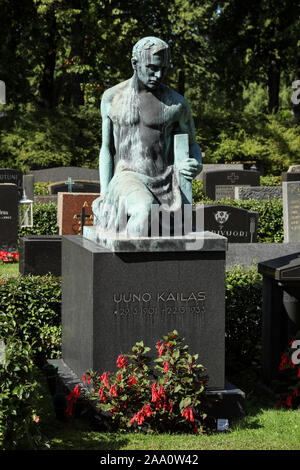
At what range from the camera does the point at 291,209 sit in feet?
45.3

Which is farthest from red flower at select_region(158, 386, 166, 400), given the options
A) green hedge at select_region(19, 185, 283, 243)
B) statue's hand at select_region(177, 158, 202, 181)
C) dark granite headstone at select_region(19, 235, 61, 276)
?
green hedge at select_region(19, 185, 283, 243)

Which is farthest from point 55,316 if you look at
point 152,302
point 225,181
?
point 225,181

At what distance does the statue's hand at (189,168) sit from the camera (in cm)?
645

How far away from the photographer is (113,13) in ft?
95.0

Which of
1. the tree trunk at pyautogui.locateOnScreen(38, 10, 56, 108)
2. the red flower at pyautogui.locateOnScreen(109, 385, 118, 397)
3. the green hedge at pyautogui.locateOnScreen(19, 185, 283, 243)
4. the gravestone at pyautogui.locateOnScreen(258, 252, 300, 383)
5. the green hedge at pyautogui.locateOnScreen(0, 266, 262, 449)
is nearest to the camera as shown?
the red flower at pyautogui.locateOnScreen(109, 385, 118, 397)

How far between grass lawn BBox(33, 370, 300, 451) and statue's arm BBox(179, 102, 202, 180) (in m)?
2.17

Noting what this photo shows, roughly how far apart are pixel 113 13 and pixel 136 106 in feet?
77.5

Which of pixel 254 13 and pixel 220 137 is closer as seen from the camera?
pixel 220 137

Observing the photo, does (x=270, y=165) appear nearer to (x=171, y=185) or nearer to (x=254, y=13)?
(x=254, y=13)

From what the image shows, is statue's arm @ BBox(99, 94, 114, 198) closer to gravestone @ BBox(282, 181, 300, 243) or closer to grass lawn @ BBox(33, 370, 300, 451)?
grass lawn @ BBox(33, 370, 300, 451)

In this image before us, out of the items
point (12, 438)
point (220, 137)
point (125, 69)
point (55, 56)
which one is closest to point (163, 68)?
point (12, 438)

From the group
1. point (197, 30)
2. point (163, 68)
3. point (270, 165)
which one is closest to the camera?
point (163, 68)

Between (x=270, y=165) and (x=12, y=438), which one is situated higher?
(x=270, y=165)

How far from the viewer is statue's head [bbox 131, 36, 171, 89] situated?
6.42 meters
